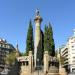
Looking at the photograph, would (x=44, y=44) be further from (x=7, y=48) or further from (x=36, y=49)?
(x=7, y=48)

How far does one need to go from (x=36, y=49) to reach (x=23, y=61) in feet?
13.2

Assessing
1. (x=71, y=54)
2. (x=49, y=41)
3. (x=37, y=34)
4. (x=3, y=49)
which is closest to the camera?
(x=37, y=34)

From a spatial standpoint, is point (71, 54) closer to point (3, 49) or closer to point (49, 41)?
point (3, 49)

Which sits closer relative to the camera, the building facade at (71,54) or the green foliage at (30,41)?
the green foliage at (30,41)

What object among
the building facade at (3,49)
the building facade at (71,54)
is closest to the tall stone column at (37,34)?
the building facade at (71,54)

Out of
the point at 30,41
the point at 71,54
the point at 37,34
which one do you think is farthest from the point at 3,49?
the point at 37,34

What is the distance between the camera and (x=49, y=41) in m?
78.2

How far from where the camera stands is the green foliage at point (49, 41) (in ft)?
250

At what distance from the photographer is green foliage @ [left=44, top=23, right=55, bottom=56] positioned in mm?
76188

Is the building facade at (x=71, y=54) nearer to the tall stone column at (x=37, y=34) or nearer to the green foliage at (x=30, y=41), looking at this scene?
the green foliage at (x=30, y=41)

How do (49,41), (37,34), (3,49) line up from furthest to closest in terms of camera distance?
(3,49)
(49,41)
(37,34)

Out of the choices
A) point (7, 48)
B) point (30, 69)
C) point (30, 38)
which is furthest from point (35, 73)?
point (7, 48)

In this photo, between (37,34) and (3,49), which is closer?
(37,34)

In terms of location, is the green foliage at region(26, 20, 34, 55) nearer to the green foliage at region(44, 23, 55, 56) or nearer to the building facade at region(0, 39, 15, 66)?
the green foliage at region(44, 23, 55, 56)
